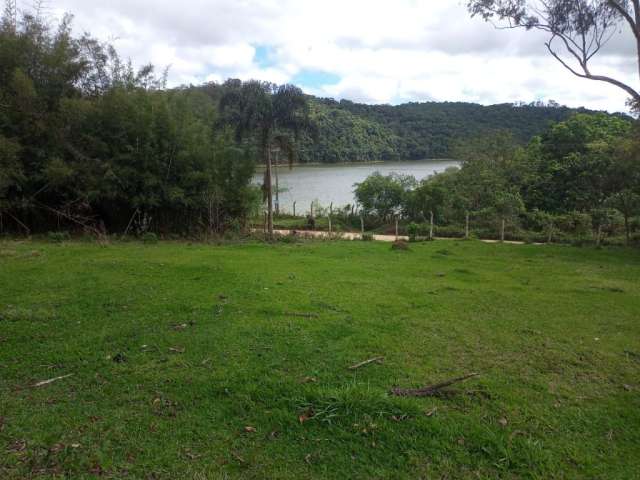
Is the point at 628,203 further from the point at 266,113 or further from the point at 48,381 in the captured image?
the point at 48,381

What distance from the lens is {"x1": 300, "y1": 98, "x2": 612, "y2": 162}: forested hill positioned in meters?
45.0

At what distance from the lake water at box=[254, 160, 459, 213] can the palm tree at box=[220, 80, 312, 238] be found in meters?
5.25

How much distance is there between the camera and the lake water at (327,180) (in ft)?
96.3

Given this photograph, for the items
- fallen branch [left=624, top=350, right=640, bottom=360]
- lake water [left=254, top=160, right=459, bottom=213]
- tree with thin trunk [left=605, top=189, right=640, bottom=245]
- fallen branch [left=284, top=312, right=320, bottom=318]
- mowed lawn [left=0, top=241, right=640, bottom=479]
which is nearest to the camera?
mowed lawn [left=0, top=241, right=640, bottom=479]

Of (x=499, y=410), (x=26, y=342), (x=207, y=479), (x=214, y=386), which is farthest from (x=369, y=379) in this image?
(x=26, y=342)

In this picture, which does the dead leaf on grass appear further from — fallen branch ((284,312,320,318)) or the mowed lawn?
fallen branch ((284,312,320,318))

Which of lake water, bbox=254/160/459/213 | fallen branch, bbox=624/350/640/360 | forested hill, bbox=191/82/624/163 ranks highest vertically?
forested hill, bbox=191/82/624/163

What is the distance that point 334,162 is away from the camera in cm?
4722

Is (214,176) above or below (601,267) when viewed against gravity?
above

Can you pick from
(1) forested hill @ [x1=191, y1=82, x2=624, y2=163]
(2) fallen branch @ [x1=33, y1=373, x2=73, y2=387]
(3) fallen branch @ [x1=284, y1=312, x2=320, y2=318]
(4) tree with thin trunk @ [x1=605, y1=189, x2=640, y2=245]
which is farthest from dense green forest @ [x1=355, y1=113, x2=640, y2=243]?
(1) forested hill @ [x1=191, y1=82, x2=624, y2=163]

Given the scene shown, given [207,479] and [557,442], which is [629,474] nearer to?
[557,442]

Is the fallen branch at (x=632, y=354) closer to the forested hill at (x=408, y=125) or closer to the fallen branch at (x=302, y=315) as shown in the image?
the fallen branch at (x=302, y=315)

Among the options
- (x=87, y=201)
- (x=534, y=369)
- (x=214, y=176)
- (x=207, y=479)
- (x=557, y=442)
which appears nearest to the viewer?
(x=207, y=479)

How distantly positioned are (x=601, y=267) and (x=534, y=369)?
799cm
